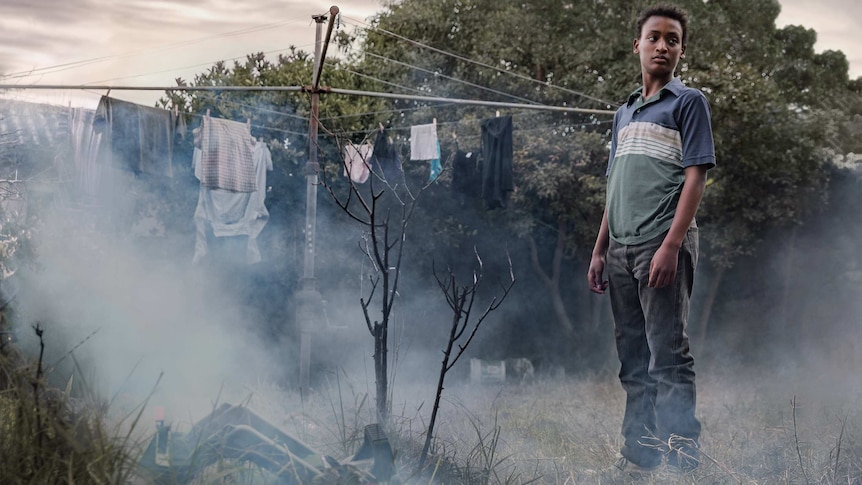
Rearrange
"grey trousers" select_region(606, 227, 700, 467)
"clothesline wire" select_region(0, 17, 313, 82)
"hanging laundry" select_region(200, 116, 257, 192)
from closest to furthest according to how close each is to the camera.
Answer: "grey trousers" select_region(606, 227, 700, 467) → "clothesline wire" select_region(0, 17, 313, 82) → "hanging laundry" select_region(200, 116, 257, 192)

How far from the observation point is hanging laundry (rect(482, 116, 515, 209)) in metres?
6.64

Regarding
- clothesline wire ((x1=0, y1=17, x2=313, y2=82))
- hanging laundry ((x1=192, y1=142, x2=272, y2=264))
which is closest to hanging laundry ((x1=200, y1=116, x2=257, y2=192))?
hanging laundry ((x1=192, y1=142, x2=272, y2=264))

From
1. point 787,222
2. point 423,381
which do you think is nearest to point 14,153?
point 423,381

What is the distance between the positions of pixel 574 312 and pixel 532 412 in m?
4.27

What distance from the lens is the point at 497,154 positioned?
6695 mm

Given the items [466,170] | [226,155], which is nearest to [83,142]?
[226,155]

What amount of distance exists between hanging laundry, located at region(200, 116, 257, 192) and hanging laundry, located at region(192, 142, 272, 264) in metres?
0.09

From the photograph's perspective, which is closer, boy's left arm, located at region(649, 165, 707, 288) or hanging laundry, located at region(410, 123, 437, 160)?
boy's left arm, located at region(649, 165, 707, 288)

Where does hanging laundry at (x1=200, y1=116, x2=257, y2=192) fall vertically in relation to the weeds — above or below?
above

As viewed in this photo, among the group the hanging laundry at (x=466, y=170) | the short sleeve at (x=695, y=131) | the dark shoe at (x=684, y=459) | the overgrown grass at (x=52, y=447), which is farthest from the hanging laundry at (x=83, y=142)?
the dark shoe at (x=684, y=459)

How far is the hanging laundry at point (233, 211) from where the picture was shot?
6.40 m

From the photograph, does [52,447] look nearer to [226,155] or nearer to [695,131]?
[695,131]

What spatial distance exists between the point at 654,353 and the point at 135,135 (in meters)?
4.76

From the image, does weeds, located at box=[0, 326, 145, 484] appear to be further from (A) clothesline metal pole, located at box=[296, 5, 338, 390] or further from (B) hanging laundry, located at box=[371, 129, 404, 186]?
(B) hanging laundry, located at box=[371, 129, 404, 186]
